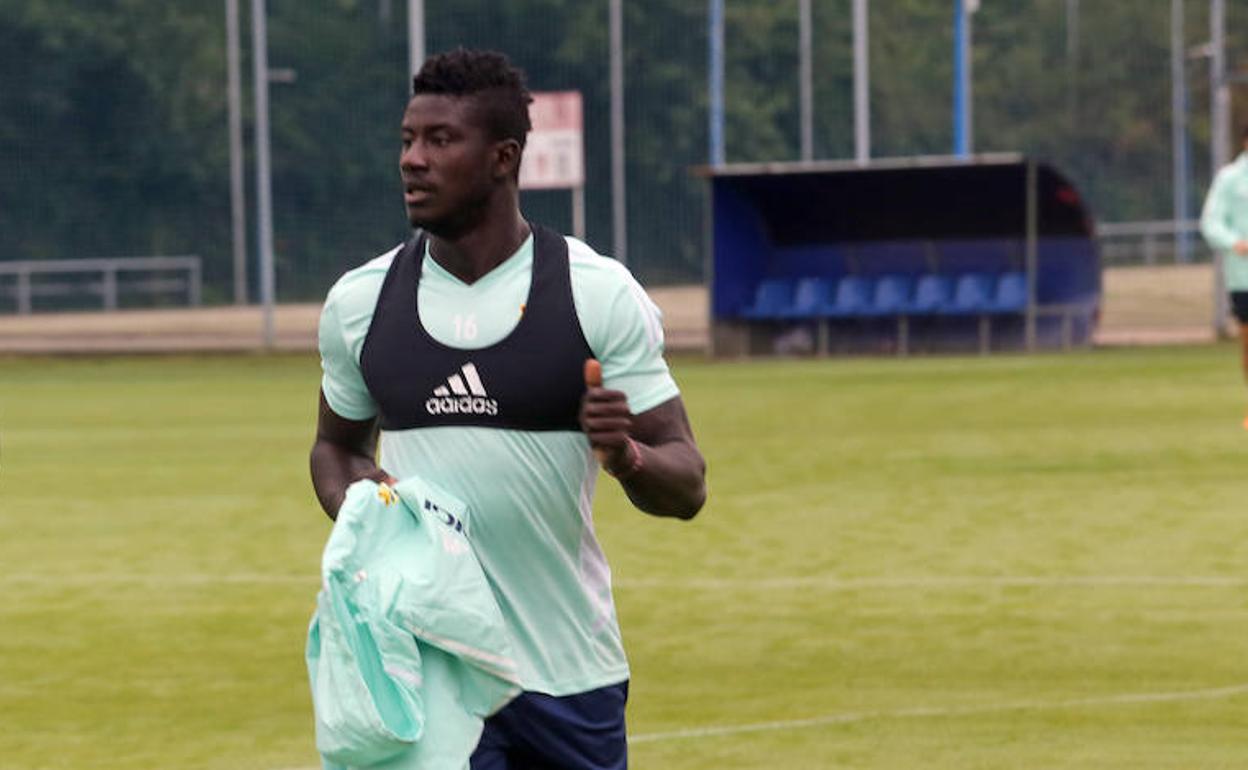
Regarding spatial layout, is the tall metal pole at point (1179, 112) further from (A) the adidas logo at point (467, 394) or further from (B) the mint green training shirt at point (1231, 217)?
(A) the adidas logo at point (467, 394)

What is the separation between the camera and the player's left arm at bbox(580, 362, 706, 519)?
464 centimetres

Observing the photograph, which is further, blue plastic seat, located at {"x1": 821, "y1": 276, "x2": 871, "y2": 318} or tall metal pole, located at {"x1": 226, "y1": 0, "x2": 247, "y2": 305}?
tall metal pole, located at {"x1": 226, "y1": 0, "x2": 247, "y2": 305}

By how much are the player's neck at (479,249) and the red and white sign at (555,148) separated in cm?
2550

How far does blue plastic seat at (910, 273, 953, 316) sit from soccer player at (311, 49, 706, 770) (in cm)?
2434

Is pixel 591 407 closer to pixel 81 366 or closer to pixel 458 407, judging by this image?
pixel 458 407

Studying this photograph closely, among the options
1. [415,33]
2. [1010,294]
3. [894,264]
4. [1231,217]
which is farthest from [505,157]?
[415,33]

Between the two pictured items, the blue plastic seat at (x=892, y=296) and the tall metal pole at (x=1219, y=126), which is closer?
the blue plastic seat at (x=892, y=296)

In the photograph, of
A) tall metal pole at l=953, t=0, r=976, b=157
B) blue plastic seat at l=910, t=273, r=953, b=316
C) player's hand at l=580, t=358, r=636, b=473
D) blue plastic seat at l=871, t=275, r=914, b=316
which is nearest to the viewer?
player's hand at l=580, t=358, r=636, b=473

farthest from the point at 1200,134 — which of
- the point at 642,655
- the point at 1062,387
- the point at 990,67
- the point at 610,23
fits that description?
the point at 642,655

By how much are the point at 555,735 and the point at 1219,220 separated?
15941 mm

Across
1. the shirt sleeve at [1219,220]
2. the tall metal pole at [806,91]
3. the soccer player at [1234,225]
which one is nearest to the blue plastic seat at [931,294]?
the soccer player at [1234,225]

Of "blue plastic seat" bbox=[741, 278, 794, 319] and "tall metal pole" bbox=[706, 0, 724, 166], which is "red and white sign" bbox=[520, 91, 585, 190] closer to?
"blue plastic seat" bbox=[741, 278, 794, 319]

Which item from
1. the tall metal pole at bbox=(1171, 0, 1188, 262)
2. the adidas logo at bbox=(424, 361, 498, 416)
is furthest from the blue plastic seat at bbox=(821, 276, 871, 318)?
the adidas logo at bbox=(424, 361, 498, 416)

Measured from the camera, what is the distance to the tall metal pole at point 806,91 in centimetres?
3909
